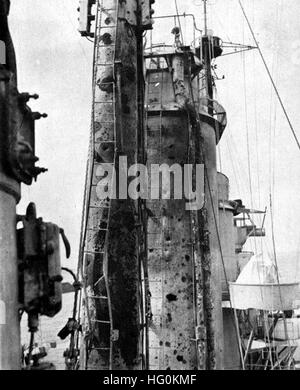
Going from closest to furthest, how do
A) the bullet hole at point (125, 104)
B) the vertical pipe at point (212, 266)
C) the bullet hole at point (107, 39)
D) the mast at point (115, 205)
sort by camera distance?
the mast at point (115, 205)
the bullet hole at point (125, 104)
the bullet hole at point (107, 39)
the vertical pipe at point (212, 266)

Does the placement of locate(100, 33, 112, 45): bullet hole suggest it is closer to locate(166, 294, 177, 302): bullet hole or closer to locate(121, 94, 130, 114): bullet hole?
locate(121, 94, 130, 114): bullet hole

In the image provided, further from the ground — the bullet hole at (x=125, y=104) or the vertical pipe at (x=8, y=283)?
the bullet hole at (x=125, y=104)

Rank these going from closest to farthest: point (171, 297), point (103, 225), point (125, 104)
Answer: point (103, 225) → point (125, 104) → point (171, 297)

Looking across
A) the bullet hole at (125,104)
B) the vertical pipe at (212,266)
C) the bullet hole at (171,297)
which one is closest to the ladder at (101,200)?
the bullet hole at (125,104)

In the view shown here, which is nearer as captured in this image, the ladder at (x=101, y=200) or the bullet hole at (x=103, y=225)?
the ladder at (x=101, y=200)

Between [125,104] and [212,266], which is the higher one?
[125,104]

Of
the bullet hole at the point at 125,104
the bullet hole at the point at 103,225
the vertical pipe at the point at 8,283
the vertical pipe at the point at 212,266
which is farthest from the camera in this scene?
the vertical pipe at the point at 212,266

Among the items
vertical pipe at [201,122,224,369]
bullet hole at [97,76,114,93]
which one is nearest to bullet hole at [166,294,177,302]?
vertical pipe at [201,122,224,369]

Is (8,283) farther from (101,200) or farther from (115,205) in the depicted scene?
(101,200)

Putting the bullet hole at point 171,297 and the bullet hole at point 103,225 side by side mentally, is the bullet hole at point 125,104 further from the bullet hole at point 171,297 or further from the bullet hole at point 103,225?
the bullet hole at point 171,297

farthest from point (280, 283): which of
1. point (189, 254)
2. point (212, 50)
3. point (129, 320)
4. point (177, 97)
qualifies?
point (212, 50)

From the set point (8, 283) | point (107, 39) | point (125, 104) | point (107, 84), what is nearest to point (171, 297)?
point (125, 104)

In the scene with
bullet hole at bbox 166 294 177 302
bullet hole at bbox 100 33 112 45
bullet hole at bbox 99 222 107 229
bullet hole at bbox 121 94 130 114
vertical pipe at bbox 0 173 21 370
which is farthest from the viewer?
bullet hole at bbox 166 294 177 302
